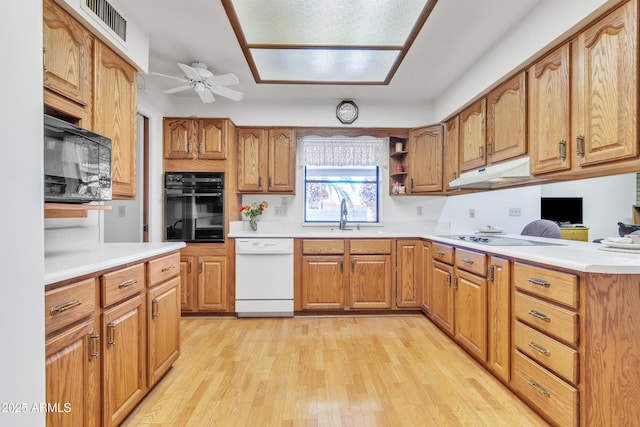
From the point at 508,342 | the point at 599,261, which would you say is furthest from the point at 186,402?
the point at 599,261

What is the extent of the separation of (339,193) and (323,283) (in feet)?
4.12

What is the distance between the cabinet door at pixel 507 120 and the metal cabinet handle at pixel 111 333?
2.73m

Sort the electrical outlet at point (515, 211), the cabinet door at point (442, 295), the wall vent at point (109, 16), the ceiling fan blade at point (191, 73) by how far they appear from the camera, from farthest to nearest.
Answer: the electrical outlet at point (515, 211)
the cabinet door at point (442, 295)
the ceiling fan blade at point (191, 73)
the wall vent at point (109, 16)

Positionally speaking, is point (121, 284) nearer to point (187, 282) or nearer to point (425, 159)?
point (187, 282)

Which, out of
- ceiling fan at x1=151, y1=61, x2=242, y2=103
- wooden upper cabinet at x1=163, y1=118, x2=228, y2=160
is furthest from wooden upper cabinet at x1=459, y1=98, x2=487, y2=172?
wooden upper cabinet at x1=163, y1=118, x2=228, y2=160

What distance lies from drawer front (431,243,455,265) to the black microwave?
256cm

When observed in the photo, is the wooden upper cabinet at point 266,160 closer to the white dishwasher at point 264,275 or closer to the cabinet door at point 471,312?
the white dishwasher at point 264,275

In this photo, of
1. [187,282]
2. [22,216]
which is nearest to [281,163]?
[187,282]

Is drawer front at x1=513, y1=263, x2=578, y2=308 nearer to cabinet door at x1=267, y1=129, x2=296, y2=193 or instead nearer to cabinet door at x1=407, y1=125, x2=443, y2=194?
cabinet door at x1=407, y1=125, x2=443, y2=194

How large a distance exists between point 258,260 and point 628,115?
3.00 meters

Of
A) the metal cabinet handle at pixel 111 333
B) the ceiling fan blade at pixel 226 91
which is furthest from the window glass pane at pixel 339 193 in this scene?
the metal cabinet handle at pixel 111 333

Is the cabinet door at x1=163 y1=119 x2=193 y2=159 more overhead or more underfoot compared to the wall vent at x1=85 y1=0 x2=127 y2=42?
more underfoot

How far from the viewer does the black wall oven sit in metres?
3.38

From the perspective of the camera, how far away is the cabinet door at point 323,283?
3.41 meters
